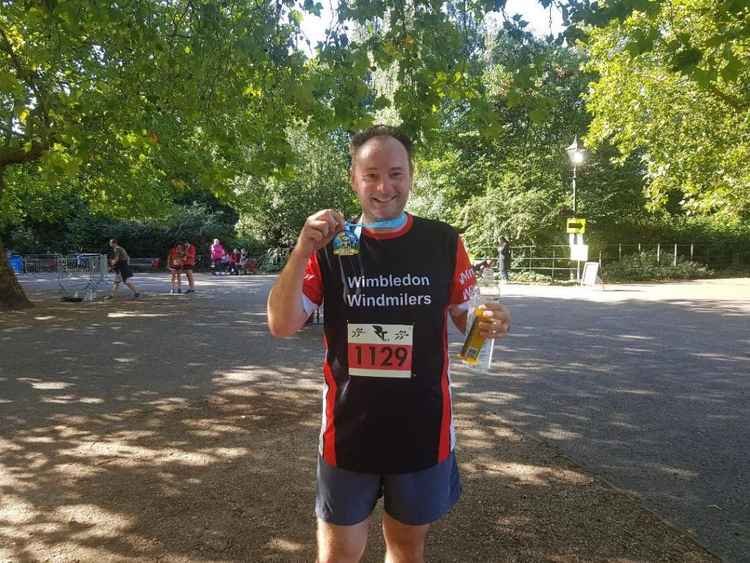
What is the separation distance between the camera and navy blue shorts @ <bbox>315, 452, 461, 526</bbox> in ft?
6.31

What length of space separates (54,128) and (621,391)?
7.12 metres

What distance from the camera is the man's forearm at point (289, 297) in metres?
1.83

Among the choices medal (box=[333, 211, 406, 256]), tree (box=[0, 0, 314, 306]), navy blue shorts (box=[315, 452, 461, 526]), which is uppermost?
tree (box=[0, 0, 314, 306])

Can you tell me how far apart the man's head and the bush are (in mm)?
23434

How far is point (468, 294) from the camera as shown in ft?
7.04

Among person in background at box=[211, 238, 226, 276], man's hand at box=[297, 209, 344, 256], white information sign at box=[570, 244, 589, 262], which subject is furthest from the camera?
person in background at box=[211, 238, 226, 276]

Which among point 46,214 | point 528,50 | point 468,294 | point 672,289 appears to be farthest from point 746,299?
point 46,214

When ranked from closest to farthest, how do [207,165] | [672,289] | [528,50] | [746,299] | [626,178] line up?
[528,50], [207,165], [746,299], [672,289], [626,178]

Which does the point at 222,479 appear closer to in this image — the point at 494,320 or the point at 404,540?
the point at 404,540

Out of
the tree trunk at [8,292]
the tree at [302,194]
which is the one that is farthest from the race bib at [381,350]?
the tree at [302,194]

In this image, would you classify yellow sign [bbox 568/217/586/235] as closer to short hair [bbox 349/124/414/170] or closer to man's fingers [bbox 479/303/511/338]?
man's fingers [bbox 479/303/511/338]

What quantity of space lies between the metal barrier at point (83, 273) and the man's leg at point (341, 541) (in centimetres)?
1655

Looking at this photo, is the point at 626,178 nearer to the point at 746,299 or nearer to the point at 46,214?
the point at 746,299

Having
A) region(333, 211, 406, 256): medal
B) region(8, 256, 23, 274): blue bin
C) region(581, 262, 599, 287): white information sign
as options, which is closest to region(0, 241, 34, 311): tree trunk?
region(333, 211, 406, 256): medal
